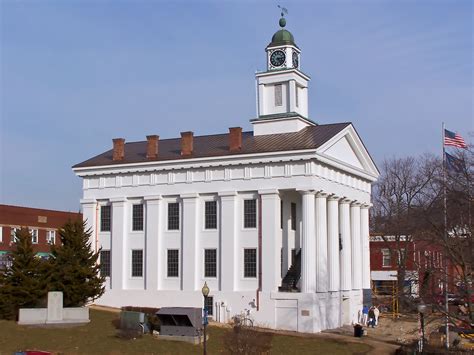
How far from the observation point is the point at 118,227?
54.6 metres

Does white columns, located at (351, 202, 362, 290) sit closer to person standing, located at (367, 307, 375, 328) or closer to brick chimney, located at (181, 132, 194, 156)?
person standing, located at (367, 307, 375, 328)

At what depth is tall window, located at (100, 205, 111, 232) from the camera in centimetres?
5553

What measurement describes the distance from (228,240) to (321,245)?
19.9 ft

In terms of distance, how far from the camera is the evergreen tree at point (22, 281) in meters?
44.5

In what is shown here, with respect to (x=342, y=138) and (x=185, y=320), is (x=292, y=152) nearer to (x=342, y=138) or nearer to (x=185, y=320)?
(x=342, y=138)

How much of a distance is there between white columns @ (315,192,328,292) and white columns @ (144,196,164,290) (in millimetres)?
11216

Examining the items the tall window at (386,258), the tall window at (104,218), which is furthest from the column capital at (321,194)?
the tall window at (386,258)

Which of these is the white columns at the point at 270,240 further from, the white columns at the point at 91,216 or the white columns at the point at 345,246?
the white columns at the point at 91,216

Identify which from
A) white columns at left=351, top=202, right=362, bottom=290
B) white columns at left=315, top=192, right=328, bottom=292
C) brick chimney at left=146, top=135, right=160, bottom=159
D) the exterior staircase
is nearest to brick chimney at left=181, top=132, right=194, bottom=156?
brick chimney at left=146, top=135, right=160, bottom=159

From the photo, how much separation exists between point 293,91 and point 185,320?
20.7 m

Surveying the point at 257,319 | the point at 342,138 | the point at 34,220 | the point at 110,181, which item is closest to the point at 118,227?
the point at 110,181

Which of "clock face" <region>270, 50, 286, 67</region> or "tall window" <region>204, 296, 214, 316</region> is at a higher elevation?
"clock face" <region>270, 50, 286, 67</region>

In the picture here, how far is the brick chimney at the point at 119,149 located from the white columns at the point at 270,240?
12.8 meters

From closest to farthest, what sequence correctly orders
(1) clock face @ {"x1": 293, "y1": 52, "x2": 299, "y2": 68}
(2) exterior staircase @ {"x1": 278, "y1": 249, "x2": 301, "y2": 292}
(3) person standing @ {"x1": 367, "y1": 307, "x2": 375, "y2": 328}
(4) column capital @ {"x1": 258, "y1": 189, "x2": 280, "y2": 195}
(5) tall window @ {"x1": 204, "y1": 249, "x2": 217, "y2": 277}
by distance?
(2) exterior staircase @ {"x1": 278, "y1": 249, "x2": 301, "y2": 292}
(4) column capital @ {"x1": 258, "y1": 189, "x2": 280, "y2": 195}
(5) tall window @ {"x1": 204, "y1": 249, "x2": 217, "y2": 277}
(3) person standing @ {"x1": 367, "y1": 307, "x2": 375, "y2": 328}
(1) clock face @ {"x1": 293, "y1": 52, "x2": 299, "y2": 68}
